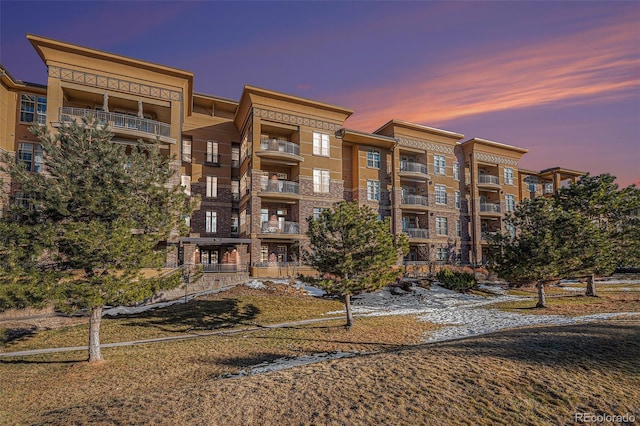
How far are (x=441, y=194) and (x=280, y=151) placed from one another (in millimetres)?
21332

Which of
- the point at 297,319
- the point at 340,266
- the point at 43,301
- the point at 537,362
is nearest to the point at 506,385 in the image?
the point at 537,362

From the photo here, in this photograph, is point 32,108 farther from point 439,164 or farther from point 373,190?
point 439,164

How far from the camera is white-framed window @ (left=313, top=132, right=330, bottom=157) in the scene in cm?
3394

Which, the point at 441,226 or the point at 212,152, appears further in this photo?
the point at 441,226

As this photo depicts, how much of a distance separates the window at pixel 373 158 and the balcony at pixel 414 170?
9.69 ft

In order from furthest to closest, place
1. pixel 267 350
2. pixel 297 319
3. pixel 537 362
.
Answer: pixel 297 319 < pixel 267 350 < pixel 537 362

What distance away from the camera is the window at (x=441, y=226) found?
1647 inches

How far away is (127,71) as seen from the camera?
1049 inches

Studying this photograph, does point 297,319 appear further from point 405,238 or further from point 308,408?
point 308,408

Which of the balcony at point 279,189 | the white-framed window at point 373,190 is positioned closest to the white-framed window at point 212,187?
the balcony at point 279,189

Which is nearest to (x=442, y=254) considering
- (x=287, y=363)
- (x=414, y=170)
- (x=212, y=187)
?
(x=414, y=170)

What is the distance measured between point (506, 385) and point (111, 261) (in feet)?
38.8

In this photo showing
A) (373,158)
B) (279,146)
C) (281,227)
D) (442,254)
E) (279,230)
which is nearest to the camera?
(279,230)

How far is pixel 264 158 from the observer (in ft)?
104
